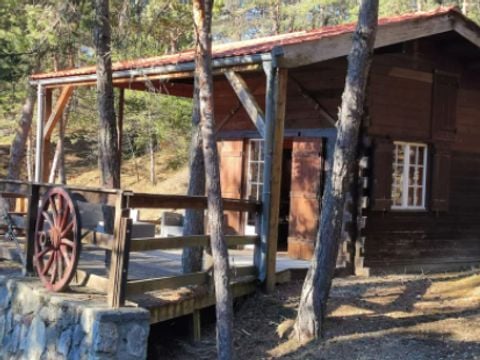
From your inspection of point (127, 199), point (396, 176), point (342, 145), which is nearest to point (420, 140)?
point (396, 176)

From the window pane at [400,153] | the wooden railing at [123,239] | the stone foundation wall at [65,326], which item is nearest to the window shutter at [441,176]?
the window pane at [400,153]

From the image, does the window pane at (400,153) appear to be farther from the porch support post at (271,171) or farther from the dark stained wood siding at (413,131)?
the porch support post at (271,171)

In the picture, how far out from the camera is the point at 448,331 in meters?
6.32

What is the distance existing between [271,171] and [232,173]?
10.8ft

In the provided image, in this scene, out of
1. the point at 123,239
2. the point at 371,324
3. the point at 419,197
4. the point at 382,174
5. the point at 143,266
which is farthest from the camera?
the point at 419,197

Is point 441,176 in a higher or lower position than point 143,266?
higher

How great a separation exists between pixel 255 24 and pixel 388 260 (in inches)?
770

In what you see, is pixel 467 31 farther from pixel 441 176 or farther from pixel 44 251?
pixel 44 251

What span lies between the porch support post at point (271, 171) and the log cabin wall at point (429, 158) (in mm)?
2111

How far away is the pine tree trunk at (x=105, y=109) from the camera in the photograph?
798cm

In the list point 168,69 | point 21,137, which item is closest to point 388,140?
point 168,69

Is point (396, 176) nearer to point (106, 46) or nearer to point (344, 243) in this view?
point (344, 243)

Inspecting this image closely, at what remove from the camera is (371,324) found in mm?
6762

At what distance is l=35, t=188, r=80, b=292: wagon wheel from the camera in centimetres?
604
